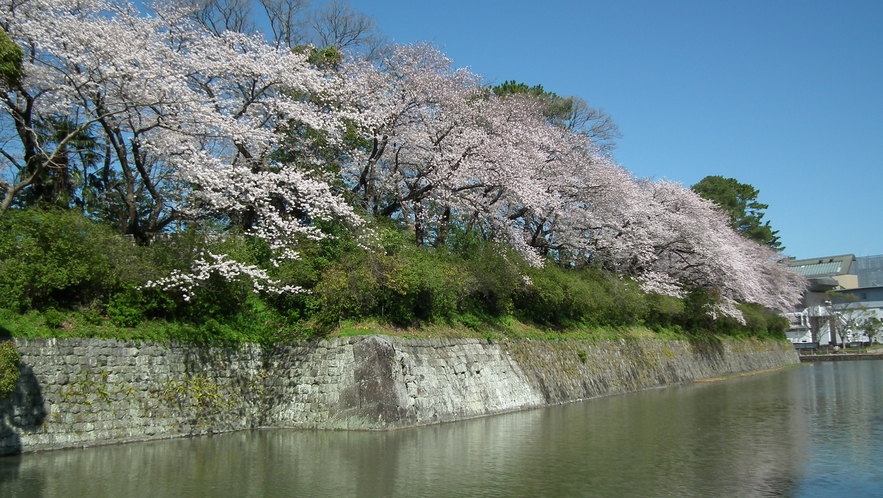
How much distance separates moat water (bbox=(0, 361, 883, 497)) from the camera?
10.6 metres

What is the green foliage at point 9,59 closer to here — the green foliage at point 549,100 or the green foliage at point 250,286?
the green foliage at point 250,286

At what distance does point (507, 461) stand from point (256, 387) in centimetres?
727

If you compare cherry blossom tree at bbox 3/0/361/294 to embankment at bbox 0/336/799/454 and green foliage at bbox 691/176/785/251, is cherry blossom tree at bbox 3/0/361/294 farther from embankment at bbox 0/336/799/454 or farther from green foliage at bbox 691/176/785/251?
green foliage at bbox 691/176/785/251

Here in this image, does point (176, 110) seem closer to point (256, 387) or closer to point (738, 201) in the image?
point (256, 387)

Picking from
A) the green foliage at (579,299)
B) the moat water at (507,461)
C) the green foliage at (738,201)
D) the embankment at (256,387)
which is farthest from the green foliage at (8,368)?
the green foliage at (738,201)

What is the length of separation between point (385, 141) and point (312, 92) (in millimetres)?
2678

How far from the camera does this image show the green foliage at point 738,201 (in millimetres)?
58000

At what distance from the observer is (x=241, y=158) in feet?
69.4

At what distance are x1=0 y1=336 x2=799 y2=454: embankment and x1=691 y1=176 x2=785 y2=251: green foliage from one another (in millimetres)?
39793

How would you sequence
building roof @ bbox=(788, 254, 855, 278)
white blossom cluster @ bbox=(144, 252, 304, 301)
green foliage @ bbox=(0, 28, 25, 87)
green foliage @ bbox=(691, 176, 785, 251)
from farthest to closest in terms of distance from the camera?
building roof @ bbox=(788, 254, 855, 278), green foliage @ bbox=(691, 176, 785, 251), white blossom cluster @ bbox=(144, 252, 304, 301), green foliage @ bbox=(0, 28, 25, 87)

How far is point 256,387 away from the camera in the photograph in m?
17.3

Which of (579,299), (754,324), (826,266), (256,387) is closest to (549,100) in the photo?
(579,299)

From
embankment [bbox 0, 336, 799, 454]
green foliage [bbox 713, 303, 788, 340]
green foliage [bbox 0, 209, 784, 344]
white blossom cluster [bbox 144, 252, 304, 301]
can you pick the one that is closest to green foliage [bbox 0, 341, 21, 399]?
embankment [bbox 0, 336, 799, 454]

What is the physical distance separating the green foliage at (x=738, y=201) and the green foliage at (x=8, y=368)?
52704 millimetres
